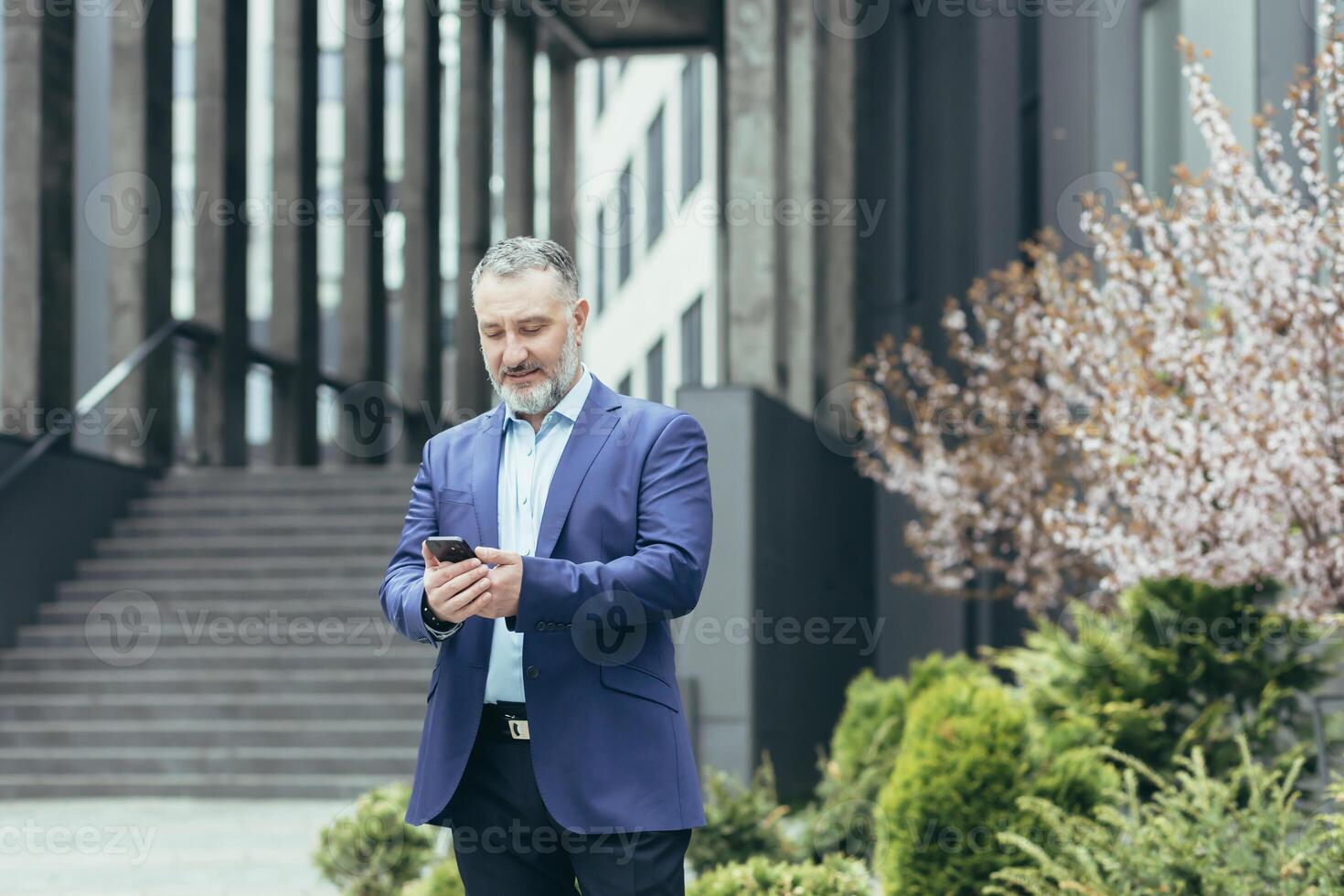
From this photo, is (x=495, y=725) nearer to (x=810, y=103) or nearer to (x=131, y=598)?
(x=131, y=598)

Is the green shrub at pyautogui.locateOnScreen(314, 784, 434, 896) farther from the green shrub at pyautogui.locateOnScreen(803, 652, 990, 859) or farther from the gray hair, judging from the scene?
the gray hair

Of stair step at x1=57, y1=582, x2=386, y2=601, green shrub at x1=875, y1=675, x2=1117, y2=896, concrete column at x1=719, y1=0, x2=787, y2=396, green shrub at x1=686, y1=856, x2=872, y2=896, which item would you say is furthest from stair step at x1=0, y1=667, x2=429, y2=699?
green shrub at x1=686, y1=856, x2=872, y2=896

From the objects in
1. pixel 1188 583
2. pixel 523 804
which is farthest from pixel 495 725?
pixel 1188 583

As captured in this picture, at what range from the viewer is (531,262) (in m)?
3.45

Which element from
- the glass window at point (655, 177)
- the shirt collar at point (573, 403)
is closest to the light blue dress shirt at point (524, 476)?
the shirt collar at point (573, 403)

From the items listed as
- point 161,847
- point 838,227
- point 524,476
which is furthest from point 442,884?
point 838,227

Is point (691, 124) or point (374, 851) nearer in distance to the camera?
point (374, 851)

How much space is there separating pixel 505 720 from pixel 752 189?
11424 millimetres

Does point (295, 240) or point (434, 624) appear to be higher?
point (295, 240)

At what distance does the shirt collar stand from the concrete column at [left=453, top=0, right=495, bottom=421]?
20901 millimetres

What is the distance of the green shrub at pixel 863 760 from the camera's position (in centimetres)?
816

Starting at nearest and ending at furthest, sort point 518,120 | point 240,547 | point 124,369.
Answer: point 240,547 < point 124,369 < point 518,120

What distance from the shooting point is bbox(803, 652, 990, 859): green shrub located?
8.16m

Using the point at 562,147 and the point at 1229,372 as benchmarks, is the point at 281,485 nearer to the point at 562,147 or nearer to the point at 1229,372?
the point at 1229,372
